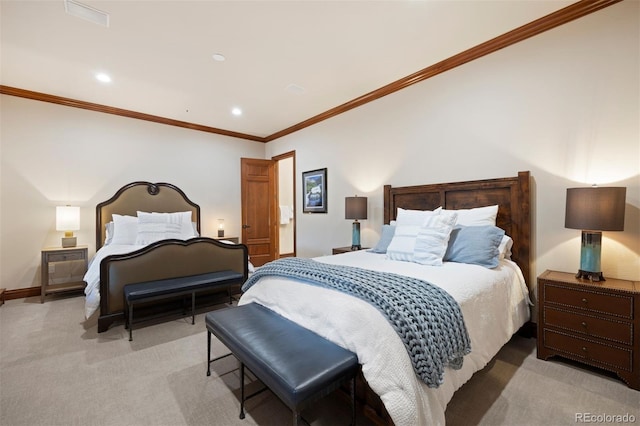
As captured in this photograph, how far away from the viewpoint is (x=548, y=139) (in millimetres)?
2473


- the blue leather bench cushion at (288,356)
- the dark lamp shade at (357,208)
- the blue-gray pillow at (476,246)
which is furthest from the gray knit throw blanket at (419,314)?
the dark lamp shade at (357,208)

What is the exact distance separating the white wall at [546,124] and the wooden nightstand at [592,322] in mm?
441

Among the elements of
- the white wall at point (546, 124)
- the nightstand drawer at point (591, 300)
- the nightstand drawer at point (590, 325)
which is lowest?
the nightstand drawer at point (590, 325)

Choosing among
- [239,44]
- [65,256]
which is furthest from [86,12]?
[65,256]

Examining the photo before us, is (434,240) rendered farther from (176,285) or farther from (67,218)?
(67,218)

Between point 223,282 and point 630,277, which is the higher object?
point 630,277

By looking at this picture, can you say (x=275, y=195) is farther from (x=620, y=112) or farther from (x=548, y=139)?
(x=620, y=112)

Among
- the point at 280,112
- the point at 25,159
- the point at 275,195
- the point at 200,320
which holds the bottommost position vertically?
the point at 200,320

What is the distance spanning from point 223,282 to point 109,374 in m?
1.24

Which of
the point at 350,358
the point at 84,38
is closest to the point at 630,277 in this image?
the point at 350,358

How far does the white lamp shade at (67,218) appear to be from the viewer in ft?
12.3

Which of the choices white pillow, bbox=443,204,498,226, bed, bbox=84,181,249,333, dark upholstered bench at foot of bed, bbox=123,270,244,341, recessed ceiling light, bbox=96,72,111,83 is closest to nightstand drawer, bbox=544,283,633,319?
white pillow, bbox=443,204,498,226

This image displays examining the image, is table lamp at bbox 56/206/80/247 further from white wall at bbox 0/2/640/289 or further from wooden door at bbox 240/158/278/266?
wooden door at bbox 240/158/278/266

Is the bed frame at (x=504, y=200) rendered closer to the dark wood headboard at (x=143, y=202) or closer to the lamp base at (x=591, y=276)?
the lamp base at (x=591, y=276)
